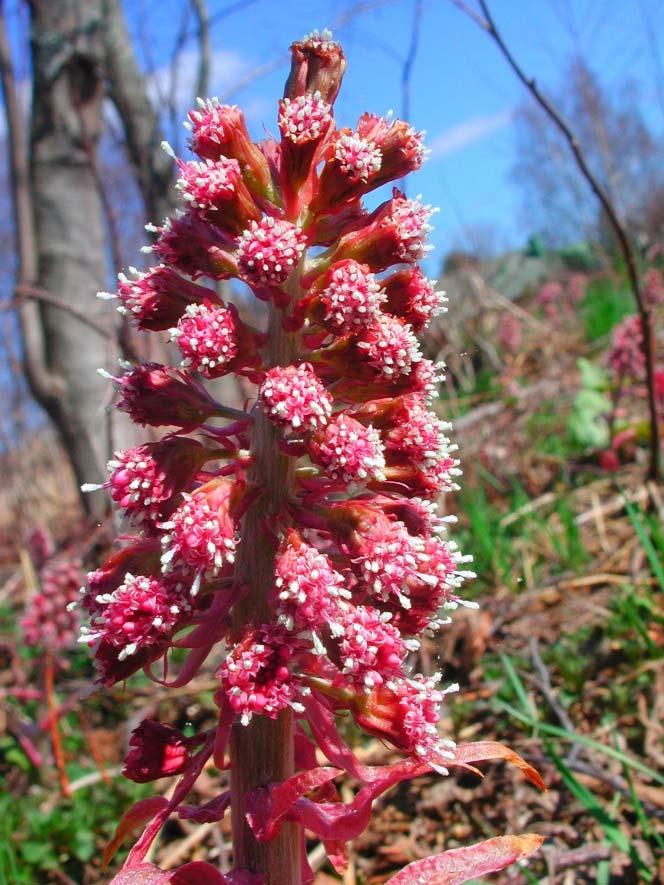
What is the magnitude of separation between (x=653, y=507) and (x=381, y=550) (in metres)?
2.73

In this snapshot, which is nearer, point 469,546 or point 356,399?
point 356,399

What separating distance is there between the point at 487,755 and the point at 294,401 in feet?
2.61

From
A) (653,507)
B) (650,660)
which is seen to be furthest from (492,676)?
(653,507)

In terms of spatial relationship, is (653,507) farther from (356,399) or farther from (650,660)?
(356,399)

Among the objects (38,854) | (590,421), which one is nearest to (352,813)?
(38,854)

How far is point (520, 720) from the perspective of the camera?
8.43 feet

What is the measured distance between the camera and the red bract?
152cm

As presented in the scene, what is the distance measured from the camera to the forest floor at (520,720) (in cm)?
235

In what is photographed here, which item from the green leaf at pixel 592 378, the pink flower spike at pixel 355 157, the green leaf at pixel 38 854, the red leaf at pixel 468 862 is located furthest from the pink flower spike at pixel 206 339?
the green leaf at pixel 592 378

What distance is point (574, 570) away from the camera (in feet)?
11.6

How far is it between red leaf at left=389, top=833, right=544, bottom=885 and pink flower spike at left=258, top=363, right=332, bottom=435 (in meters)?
0.86

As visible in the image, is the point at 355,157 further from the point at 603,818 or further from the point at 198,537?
the point at 603,818

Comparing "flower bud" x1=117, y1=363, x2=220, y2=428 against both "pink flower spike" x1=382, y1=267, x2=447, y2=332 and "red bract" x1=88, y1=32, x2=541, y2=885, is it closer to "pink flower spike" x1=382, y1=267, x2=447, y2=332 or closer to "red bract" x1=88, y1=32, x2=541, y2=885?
"red bract" x1=88, y1=32, x2=541, y2=885

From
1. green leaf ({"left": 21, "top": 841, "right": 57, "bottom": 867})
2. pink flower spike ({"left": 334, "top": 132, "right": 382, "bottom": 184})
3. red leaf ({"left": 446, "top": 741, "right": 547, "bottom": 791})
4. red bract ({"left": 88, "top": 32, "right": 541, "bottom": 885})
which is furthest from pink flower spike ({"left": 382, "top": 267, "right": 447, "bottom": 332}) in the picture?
green leaf ({"left": 21, "top": 841, "right": 57, "bottom": 867})
